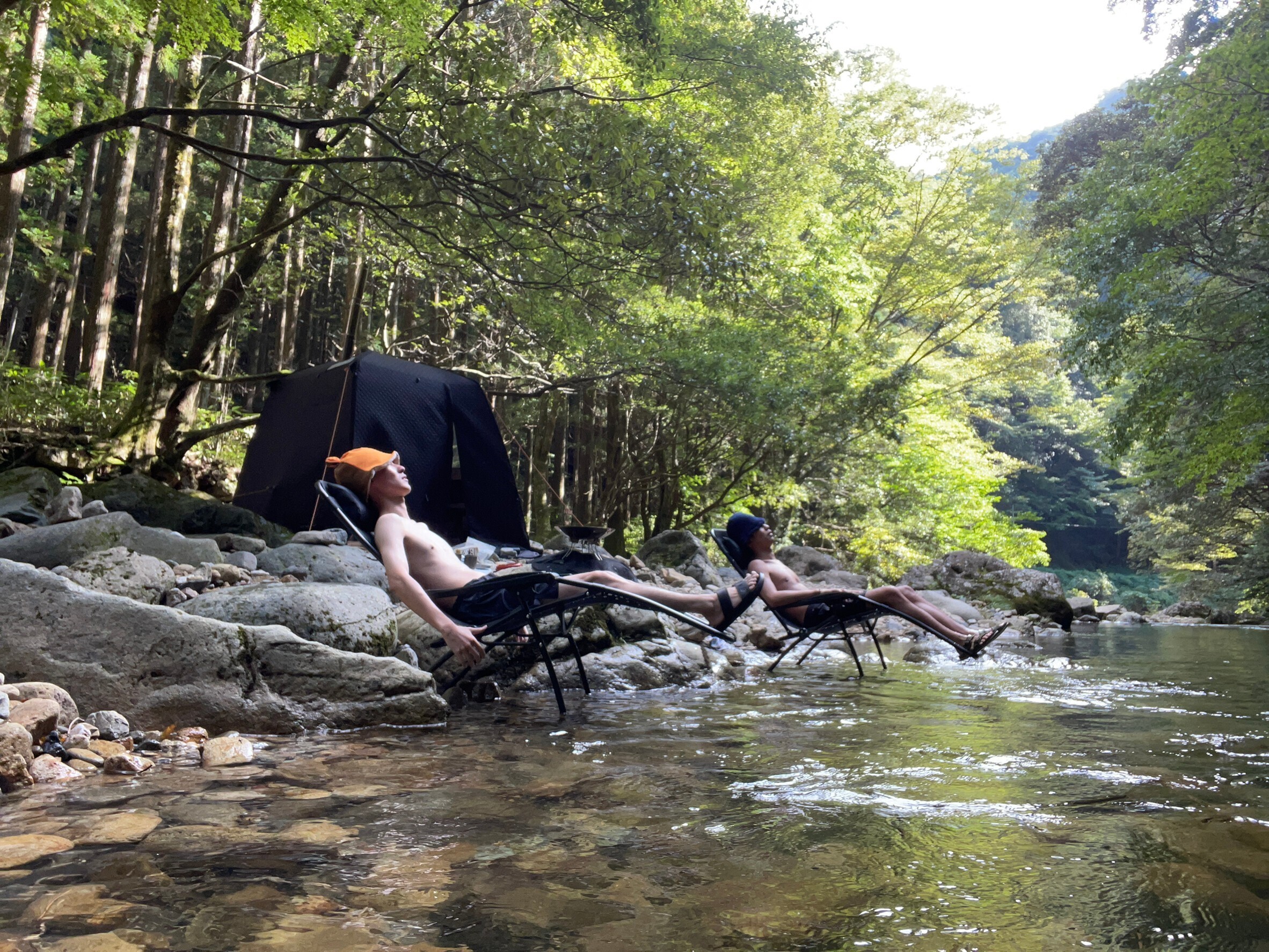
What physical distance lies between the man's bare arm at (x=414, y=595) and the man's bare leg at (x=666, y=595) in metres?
0.45

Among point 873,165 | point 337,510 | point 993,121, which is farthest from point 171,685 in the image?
point 993,121

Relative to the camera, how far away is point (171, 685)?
3.36m

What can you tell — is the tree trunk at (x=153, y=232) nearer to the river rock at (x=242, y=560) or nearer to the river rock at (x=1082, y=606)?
the river rock at (x=242, y=560)

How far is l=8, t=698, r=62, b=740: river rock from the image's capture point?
2.78m

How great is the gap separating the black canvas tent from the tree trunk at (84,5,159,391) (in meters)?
4.18

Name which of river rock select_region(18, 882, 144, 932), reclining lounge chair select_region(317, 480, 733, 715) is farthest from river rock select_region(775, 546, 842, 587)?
river rock select_region(18, 882, 144, 932)

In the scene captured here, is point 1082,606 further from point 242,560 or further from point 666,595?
point 242,560

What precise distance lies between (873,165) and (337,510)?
1755cm

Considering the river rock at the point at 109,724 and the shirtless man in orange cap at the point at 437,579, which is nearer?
the river rock at the point at 109,724

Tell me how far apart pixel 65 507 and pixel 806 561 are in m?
10.7

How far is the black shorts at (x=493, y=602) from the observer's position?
383 centimetres

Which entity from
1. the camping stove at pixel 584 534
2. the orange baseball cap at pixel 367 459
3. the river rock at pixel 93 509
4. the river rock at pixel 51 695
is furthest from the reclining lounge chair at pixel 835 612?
the river rock at pixel 93 509

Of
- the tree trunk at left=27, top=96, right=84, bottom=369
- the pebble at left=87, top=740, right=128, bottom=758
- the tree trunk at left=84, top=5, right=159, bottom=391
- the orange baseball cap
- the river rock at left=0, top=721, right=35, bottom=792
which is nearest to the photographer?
the river rock at left=0, top=721, right=35, bottom=792

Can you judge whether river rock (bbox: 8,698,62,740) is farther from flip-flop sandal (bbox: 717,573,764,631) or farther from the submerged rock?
the submerged rock
